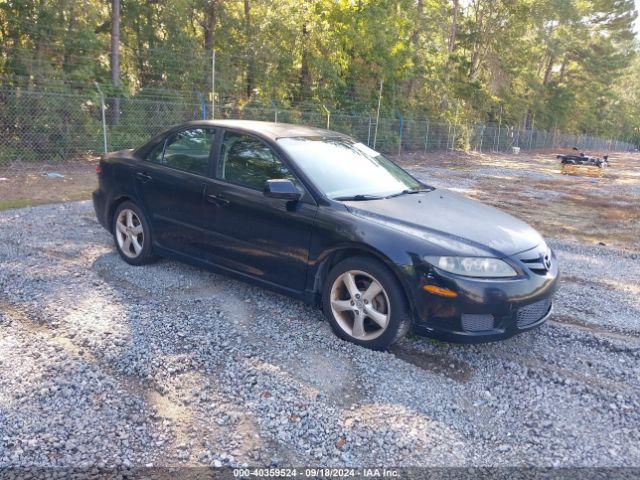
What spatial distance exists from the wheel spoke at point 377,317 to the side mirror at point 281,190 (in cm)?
105

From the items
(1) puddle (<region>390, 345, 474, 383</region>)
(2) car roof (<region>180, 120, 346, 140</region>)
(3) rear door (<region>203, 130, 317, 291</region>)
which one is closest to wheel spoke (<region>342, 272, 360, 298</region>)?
(3) rear door (<region>203, 130, 317, 291</region>)

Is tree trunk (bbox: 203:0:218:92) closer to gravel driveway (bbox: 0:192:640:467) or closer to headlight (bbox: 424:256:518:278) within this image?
gravel driveway (bbox: 0:192:640:467)

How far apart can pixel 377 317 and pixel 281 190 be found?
47.3 inches

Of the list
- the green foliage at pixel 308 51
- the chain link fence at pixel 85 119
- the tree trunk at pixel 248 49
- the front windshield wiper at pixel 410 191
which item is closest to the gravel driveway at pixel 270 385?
the front windshield wiper at pixel 410 191

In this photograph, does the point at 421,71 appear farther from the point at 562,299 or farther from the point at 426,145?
the point at 562,299

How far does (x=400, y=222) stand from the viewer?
3904 millimetres

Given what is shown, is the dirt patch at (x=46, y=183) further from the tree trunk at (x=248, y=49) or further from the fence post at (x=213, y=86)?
the tree trunk at (x=248, y=49)

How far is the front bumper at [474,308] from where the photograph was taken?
356 cm

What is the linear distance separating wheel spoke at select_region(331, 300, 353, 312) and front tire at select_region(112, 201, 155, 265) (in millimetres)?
2230

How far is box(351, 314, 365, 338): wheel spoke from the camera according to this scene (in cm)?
392

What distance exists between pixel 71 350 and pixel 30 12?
13.7 metres

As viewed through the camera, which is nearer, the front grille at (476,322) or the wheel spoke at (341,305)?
the front grille at (476,322)

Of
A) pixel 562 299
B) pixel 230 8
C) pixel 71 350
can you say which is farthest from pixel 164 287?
pixel 230 8

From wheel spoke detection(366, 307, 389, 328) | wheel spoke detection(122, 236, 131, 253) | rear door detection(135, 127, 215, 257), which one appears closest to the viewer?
wheel spoke detection(366, 307, 389, 328)
